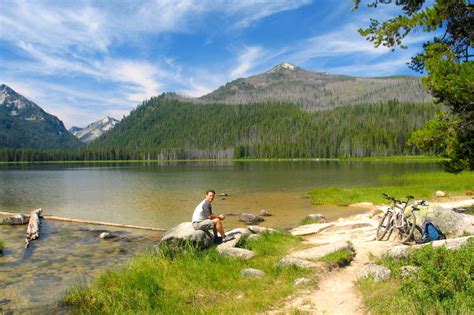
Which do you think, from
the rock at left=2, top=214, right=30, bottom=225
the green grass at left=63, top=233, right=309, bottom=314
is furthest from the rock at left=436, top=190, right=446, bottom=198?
the rock at left=2, top=214, right=30, bottom=225

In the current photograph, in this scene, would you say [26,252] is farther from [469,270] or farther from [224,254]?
[469,270]

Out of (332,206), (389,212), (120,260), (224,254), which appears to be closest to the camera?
(224,254)

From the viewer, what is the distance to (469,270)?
9.43 m

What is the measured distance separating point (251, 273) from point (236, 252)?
265 cm

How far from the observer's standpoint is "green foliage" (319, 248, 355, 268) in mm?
13609

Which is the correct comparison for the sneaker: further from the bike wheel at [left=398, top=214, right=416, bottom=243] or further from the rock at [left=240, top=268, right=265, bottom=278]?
the bike wheel at [left=398, top=214, right=416, bottom=243]

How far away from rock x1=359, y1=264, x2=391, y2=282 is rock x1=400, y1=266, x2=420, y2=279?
475 mm

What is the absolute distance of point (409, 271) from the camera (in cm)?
1088

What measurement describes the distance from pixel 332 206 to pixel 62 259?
26775 millimetres

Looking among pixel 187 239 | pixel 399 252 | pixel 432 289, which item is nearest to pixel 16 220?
pixel 187 239

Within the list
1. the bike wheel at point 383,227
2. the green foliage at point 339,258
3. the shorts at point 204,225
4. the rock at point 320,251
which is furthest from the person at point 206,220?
the bike wheel at point 383,227

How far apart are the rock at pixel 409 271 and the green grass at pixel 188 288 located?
9.85ft

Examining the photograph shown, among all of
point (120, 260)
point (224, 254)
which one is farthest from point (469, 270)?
point (120, 260)

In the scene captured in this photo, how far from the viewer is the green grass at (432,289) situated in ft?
27.4
